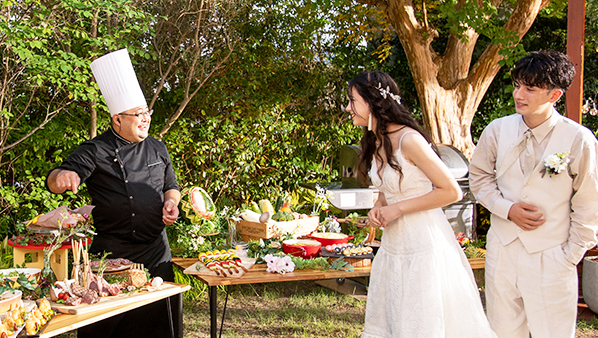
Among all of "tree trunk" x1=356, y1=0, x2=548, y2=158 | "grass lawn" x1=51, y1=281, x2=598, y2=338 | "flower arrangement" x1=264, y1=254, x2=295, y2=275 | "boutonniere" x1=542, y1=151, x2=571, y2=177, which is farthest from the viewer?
"tree trunk" x1=356, y1=0, x2=548, y2=158

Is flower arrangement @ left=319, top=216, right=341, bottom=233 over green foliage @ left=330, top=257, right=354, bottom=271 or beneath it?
over

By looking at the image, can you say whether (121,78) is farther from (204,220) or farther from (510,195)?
(510,195)


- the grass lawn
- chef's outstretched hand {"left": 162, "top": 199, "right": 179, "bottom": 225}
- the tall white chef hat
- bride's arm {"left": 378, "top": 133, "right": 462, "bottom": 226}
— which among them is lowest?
the grass lawn

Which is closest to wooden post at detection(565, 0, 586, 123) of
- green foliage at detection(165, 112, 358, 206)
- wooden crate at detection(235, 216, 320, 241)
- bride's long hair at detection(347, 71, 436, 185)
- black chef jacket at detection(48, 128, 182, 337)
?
bride's long hair at detection(347, 71, 436, 185)

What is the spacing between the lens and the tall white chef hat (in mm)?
3320

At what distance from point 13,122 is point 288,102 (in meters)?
3.46

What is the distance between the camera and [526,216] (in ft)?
7.99

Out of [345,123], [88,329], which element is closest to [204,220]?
[88,329]

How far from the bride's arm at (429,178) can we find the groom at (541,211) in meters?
0.37

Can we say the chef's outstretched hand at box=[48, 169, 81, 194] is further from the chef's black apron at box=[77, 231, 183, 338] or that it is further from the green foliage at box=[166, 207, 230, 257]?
the green foliage at box=[166, 207, 230, 257]

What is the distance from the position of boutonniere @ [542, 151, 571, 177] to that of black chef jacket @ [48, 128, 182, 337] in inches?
88.7

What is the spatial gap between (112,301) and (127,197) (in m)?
0.89

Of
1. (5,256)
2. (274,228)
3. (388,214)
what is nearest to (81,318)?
(388,214)

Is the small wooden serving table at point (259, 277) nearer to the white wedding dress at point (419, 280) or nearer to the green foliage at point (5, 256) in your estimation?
the white wedding dress at point (419, 280)
